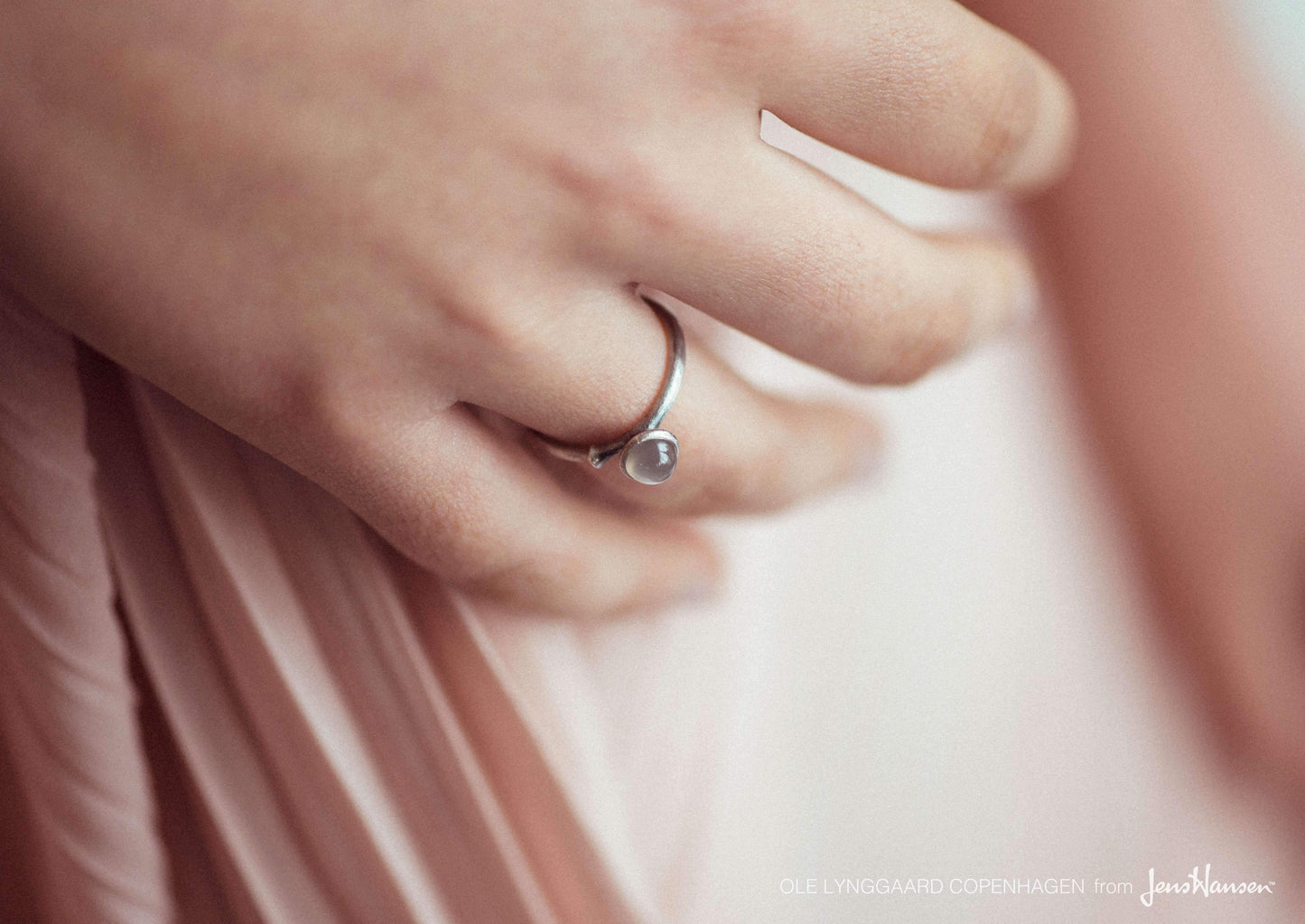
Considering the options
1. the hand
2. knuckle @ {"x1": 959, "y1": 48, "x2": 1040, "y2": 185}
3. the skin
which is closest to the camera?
the hand

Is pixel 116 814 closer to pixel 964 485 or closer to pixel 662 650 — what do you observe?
pixel 662 650

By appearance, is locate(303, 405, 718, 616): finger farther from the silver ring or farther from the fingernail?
the fingernail

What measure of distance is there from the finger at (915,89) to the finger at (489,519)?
0.23 meters

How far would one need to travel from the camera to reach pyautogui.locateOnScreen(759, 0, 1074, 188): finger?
0.44 meters

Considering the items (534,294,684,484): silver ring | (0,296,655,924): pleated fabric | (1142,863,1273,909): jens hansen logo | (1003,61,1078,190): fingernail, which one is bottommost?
(1142,863,1273,909): jens hansen logo

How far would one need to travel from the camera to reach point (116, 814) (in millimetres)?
513

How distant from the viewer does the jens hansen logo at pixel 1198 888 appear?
55cm

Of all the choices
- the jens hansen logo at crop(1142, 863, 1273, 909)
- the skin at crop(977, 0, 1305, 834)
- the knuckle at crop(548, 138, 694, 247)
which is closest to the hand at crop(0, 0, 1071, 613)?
the knuckle at crop(548, 138, 694, 247)

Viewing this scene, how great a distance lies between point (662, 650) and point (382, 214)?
300 millimetres

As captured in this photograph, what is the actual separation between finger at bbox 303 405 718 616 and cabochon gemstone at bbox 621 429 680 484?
6 centimetres

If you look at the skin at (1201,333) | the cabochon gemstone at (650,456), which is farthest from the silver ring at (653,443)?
the skin at (1201,333)

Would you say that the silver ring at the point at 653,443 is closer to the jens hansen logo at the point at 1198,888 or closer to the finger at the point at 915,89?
the finger at the point at 915,89

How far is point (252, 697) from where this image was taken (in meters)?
0.51

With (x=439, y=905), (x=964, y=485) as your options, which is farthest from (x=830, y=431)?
(x=439, y=905)
